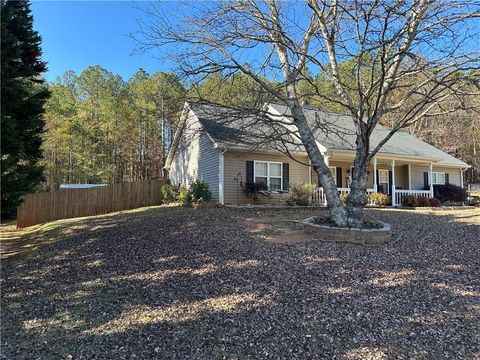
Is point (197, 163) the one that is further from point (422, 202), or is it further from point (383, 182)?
point (422, 202)

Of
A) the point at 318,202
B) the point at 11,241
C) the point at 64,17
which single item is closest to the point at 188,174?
the point at 318,202

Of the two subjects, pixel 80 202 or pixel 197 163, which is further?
pixel 80 202

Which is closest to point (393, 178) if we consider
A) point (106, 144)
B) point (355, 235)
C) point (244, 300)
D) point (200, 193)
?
point (200, 193)

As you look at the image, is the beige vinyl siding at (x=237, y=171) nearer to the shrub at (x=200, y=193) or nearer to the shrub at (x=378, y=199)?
the shrub at (x=200, y=193)

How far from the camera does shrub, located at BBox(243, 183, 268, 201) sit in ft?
50.7

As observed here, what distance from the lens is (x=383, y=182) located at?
832 inches

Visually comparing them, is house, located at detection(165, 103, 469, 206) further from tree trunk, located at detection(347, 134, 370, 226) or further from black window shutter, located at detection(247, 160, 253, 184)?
tree trunk, located at detection(347, 134, 370, 226)

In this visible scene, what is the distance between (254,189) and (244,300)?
10801 millimetres

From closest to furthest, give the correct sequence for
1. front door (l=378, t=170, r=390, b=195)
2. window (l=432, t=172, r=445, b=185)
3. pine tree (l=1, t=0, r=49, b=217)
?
pine tree (l=1, t=0, r=49, b=217)
front door (l=378, t=170, r=390, b=195)
window (l=432, t=172, r=445, b=185)

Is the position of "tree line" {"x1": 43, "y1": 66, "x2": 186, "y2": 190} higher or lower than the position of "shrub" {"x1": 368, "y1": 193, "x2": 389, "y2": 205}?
higher

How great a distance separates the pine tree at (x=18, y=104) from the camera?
775cm

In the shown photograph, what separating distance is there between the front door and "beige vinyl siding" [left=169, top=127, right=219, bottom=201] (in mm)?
10677

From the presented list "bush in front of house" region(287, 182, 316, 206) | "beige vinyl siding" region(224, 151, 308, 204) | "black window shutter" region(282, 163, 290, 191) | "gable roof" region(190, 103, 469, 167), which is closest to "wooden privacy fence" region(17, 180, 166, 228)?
"gable roof" region(190, 103, 469, 167)

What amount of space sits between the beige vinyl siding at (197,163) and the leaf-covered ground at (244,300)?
7.91 metres
